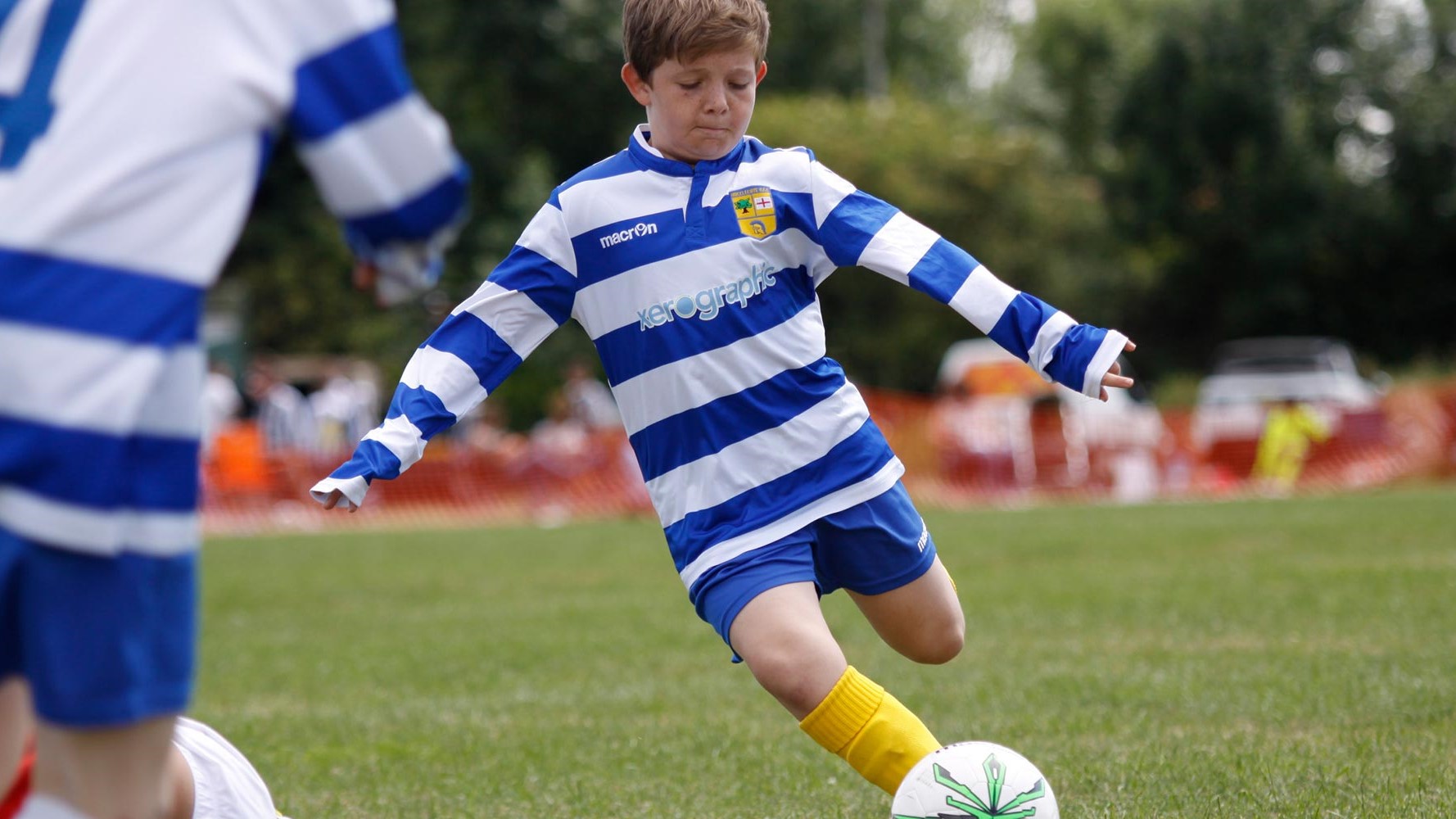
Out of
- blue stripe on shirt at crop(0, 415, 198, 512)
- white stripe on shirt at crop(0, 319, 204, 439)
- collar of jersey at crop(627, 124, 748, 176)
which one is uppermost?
white stripe on shirt at crop(0, 319, 204, 439)

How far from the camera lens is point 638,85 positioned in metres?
3.67

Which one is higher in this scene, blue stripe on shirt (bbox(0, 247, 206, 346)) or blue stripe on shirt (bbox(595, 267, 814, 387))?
blue stripe on shirt (bbox(0, 247, 206, 346))

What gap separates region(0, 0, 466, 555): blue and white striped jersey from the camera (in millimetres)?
1917

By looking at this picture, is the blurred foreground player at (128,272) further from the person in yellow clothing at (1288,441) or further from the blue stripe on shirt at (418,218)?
the person in yellow clothing at (1288,441)

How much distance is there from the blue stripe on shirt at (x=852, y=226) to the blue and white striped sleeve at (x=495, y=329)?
58cm

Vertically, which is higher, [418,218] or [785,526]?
[418,218]

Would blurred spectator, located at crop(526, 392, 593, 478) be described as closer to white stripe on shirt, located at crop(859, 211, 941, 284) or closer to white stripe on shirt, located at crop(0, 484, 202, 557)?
white stripe on shirt, located at crop(859, 211, 941, 284)

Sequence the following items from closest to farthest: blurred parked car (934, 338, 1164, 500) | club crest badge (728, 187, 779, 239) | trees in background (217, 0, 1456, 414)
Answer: club crest badge (728, 187, 779, 239)
blurred parked car (934, 338, 1164, 500)
trees in background (217, 0, 1456, 414)

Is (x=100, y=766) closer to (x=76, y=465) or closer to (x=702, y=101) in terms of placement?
(x=76, y=465)

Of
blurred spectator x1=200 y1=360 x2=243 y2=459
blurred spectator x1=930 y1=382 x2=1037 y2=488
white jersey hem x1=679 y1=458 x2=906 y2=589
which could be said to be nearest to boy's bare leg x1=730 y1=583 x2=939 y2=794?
white jersey hem x1=679 y1=458 x2=906 y2=589

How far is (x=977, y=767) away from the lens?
3.25m

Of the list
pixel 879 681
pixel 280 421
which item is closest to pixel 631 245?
pixel 879 681

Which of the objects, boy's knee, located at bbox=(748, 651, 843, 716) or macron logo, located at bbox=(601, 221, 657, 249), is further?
macron logo, located at bbox=(601, 221, 657, 249)

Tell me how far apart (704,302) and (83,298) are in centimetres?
176
